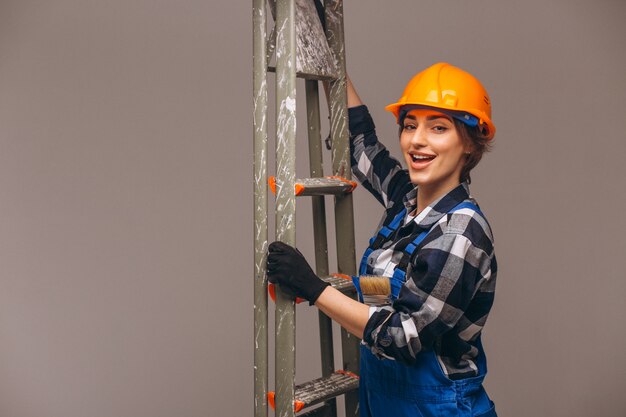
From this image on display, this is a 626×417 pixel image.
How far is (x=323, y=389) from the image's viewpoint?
2422mm

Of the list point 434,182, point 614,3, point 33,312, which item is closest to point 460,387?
point 434,182

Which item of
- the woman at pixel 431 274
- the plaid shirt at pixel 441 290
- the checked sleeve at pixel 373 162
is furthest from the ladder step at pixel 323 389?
the checked sleeve at pixel 373 162

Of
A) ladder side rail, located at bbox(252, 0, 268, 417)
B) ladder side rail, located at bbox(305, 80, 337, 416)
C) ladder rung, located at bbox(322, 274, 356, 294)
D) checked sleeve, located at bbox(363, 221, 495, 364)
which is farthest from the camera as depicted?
ladder side rail, located at bbox(305, 80, 337, 416)

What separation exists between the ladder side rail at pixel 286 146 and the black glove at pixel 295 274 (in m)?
0.06

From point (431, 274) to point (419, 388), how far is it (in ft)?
1.23

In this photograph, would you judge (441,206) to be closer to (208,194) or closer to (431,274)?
(431,274)

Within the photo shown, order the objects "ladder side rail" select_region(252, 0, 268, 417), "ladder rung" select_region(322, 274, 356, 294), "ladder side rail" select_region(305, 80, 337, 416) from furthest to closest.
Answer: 1. "ladder side rail" select_region(305, 80, 337, 416)
2. "ladder rung" select_region(322, 274, 356, 294)
3. "ladder side rail" select_region(252, 0, 268, 417)

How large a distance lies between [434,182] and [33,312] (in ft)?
6.67

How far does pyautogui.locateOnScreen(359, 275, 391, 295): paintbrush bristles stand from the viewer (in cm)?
231

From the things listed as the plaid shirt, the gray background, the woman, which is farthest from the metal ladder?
the gray background

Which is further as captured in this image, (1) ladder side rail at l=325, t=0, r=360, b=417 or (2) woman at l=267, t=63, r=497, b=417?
(1) ladder side rail at l=325, t=0, r=360, b=417

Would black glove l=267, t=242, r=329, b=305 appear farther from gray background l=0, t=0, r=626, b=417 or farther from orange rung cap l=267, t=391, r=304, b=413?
gray background l=0, t=0, r=626, b=417

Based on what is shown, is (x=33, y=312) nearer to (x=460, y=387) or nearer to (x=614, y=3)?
(x=460, y=387)

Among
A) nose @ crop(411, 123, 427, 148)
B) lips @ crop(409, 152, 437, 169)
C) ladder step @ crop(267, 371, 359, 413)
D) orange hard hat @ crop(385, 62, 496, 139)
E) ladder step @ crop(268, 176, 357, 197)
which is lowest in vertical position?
ladder step @ crop(267, 371, 359, 413)
